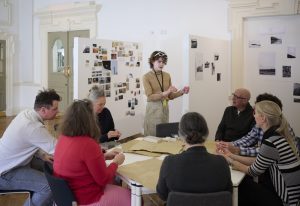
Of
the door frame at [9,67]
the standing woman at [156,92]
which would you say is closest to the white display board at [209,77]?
the standing woman at [156,92]

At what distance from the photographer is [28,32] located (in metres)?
8.98

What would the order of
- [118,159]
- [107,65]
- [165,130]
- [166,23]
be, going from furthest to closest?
[166,23], [107,65], [165,130], [118,159]

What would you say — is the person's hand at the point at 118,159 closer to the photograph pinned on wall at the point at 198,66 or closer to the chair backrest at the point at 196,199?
the chair backrest at the point at 196,199

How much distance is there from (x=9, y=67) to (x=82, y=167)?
25.5ft

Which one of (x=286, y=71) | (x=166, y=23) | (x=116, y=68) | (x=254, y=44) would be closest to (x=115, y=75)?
(x=116, y=68)

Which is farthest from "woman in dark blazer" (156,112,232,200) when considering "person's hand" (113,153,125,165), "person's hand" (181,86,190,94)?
"person's hand" (181,86,190,94)

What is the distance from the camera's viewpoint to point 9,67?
9.01 meters

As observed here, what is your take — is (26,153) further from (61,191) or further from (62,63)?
(62,63)

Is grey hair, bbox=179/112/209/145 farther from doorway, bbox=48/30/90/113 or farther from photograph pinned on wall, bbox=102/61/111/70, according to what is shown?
doorway, bbox=48/30/90/113

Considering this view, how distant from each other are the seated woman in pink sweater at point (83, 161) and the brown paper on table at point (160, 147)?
60cm

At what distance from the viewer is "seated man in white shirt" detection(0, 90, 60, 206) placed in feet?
8.50

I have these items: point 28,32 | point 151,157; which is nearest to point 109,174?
point 151,157

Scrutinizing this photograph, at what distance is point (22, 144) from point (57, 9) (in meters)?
6.23

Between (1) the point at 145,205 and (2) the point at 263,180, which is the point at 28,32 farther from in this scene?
(2) the point at 263,180
